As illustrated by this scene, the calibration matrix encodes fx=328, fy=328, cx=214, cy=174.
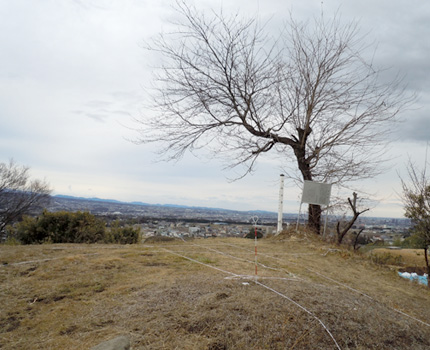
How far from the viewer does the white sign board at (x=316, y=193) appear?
8.69m

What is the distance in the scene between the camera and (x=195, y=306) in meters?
3.27

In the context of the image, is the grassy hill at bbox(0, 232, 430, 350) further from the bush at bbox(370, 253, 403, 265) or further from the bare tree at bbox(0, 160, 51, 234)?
the bare tree at bbox(0, 160, 51, 234)

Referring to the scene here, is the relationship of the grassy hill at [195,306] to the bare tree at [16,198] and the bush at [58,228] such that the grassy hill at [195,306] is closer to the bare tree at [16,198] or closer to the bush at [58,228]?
the bush at [58,228]

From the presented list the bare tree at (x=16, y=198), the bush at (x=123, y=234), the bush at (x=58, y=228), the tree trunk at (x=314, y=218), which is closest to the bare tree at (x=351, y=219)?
the tree trunk at (x=314, y=218)

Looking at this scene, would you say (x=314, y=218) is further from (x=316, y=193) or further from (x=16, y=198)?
(x=16, y=198)

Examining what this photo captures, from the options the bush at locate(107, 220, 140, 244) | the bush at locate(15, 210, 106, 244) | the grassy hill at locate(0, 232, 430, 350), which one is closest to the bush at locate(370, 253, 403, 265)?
the grassy hill at locate(0, 232, 430, 350)

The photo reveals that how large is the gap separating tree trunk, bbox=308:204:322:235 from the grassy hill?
13.5 feet

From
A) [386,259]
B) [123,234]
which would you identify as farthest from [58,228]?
[386,259]

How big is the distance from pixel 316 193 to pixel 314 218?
159 centimetres

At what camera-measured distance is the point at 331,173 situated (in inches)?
380

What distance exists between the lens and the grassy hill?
2.77m

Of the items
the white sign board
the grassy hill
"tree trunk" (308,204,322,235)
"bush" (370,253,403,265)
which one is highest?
the white sign board

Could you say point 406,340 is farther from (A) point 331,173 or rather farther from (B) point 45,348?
(A) point 331,173

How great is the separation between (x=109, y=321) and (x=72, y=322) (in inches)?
14.2
